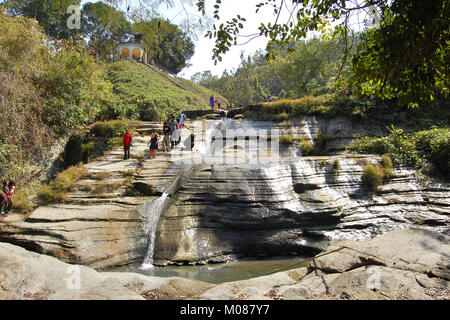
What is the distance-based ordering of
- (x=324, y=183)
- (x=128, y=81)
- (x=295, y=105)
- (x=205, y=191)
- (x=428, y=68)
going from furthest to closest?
(x=128, y=81) < (x=295, y=105) < (x=324, y=183) < (x=205, y=191) < (x=428, y=68)

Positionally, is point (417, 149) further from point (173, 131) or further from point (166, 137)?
point (166, 137)

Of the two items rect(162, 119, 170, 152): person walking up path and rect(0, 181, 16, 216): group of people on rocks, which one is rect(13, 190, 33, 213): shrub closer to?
rect(0, 181, 16, 216): group of people on rocks

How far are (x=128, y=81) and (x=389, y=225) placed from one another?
2596cm

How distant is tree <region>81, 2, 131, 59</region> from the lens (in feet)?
14.0

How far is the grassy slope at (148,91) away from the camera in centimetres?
2006

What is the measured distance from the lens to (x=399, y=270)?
505 cm

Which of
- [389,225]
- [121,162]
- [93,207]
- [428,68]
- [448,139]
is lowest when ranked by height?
[389,225]

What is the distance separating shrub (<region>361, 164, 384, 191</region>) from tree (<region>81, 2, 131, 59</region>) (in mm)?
8667

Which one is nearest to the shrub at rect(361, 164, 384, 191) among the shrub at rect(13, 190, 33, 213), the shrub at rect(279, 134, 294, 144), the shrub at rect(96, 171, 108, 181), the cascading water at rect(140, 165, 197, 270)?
the shrub at rect(279, 134, 294, 144)

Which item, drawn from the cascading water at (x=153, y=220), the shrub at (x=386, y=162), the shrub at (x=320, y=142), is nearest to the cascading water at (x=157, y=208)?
the cascading water at (x=153, y=220)

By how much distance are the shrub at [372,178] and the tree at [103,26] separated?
867cm

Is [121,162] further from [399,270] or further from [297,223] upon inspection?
[399,270]

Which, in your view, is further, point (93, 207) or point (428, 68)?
point (93, 207)

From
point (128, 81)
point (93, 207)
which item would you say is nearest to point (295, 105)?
point (93, 207)
